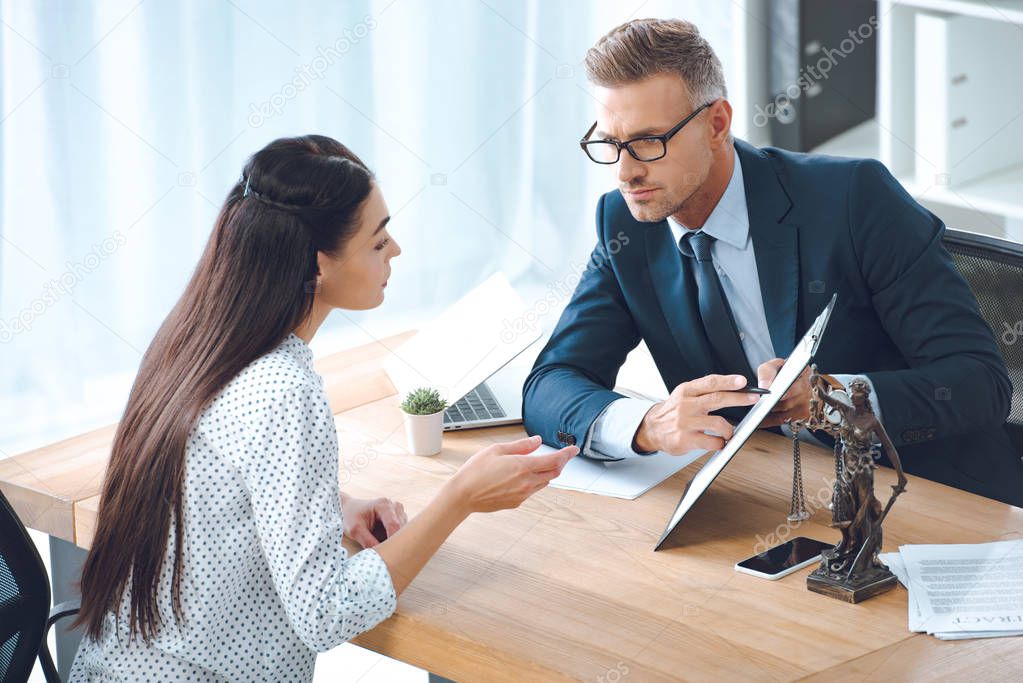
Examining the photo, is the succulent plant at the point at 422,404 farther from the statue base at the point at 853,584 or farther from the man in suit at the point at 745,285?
the statue base at the point at 853,584

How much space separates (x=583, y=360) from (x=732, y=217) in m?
0.34

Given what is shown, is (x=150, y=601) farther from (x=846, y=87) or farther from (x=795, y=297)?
(x=846, y=87)

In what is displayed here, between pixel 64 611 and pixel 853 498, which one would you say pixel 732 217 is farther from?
pixel 64 611

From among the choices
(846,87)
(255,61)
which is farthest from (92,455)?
(846,87)

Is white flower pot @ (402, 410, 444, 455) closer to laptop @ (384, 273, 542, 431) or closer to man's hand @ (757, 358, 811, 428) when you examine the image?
laptop @ (384, 273, 542, 431)

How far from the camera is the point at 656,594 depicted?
1.43 metres

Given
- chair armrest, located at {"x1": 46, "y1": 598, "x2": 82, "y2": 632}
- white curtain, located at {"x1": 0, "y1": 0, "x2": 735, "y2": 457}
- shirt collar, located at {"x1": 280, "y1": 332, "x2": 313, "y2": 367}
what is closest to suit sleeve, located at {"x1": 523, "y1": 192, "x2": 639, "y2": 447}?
shirt collar, located at {"x1": 280, "y1": 332, "x2": 313, "y2": 367}

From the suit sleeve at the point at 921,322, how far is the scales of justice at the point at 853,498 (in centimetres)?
37

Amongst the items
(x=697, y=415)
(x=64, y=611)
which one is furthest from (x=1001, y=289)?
(x=64, y=611)

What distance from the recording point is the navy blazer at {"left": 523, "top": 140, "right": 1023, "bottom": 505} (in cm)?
180

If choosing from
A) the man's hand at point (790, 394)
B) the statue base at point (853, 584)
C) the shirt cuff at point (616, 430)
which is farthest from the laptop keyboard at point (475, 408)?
the statue base at point (853, 584)

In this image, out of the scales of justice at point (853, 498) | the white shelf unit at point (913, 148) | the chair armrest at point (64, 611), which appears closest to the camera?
the scales of justice at point (853, 498)

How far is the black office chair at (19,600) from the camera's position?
1.47 metres

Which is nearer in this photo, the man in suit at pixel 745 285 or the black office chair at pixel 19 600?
the black office chair at pixel 19 600
